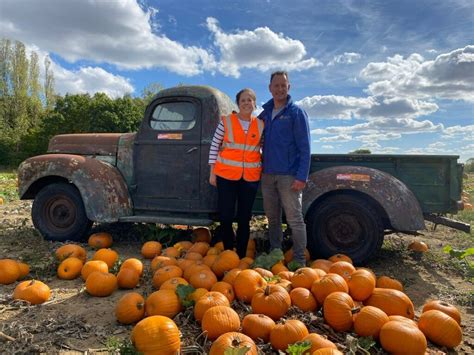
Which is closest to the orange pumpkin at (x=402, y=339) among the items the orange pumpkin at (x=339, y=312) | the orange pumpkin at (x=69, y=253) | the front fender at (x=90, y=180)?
the orange pumpkin at (x=339, y=312)

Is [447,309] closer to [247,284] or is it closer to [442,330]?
[442,330]

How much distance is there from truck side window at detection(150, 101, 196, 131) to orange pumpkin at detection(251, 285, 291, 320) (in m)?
3.08

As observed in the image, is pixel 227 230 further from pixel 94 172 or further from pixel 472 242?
pixel 472 242

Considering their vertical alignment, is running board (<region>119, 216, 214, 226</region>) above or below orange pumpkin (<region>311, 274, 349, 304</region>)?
above

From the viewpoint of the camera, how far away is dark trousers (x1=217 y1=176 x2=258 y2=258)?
4.38m

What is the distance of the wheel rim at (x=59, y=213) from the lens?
5.51 metres

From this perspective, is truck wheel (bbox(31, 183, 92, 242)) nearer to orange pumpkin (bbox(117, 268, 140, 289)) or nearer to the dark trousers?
orange pumpkin (bbox(117, 268, 140, 289))

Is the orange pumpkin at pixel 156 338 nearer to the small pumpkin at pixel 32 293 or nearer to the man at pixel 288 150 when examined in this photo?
the small pumpkin at pixel 32 293

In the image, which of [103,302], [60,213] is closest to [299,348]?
[103,302]

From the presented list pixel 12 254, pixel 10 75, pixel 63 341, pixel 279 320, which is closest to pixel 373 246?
pixel 279 320

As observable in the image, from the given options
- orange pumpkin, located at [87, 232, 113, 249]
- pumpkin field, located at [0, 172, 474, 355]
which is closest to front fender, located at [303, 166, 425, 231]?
pumpkin field, located at [0, 172, 474, 355]

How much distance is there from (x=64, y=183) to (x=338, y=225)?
4.03 metres

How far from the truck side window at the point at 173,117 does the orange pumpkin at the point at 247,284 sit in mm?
2789

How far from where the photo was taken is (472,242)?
6426 mm
